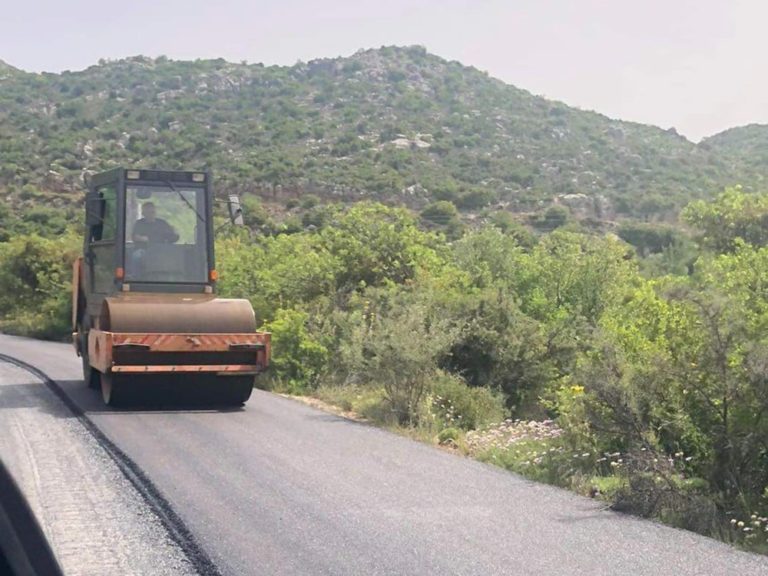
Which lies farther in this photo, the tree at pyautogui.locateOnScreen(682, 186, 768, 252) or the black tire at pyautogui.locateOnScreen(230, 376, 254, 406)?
the tree at pyautogui.locateOnScreen(682, 186, 768, 252)

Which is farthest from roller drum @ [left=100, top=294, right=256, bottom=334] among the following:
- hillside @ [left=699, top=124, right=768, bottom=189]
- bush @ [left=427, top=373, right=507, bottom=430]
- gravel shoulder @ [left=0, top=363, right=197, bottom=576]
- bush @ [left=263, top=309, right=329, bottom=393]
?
hillside @ [left=699, top=124, right=768, bottom=189]

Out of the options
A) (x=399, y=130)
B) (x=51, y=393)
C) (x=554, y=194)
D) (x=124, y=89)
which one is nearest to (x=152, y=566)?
(x=51, y=393)

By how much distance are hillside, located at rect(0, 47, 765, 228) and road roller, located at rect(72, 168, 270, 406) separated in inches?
1992

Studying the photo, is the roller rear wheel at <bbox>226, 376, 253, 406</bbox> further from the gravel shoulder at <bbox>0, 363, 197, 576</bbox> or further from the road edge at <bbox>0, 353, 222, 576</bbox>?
the gravel shoulder at <bbox>0, 363, 197, 576</bbox>

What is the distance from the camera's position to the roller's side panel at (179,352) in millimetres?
13516

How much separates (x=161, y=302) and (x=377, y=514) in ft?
24.8

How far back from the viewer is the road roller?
1379 centimetres

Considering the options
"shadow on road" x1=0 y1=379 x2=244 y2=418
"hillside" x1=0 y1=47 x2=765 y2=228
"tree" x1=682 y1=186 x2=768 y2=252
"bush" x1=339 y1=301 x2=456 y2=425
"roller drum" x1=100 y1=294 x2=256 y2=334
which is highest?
"hillside" x1=0 y1=47 x2=765 y2=228

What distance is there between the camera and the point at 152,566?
260 inches

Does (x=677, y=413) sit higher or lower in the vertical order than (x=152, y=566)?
higher

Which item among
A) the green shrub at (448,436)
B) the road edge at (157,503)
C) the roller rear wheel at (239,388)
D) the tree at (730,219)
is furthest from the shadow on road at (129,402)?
the tree at (730,219)

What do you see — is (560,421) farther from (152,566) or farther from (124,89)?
(124,89)

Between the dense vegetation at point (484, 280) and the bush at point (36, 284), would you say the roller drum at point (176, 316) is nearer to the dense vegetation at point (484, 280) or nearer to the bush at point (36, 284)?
the dense vegetation at point (484, 280)

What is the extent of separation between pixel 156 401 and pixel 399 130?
78.4 meters
